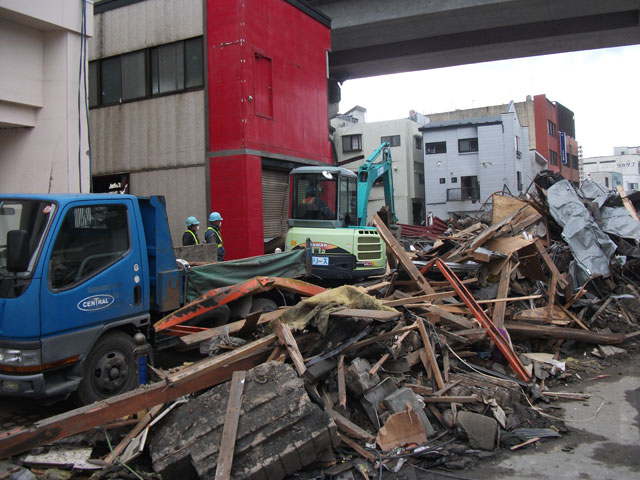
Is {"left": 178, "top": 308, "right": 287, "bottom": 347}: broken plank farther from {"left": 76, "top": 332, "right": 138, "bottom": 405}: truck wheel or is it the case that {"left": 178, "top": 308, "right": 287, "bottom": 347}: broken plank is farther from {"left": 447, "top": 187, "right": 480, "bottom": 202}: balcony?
{"left": 447, "top": 187, "right": 480, "bottom": 202}: balcony

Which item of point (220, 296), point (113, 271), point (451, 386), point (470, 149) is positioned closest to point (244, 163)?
point (220, 296)

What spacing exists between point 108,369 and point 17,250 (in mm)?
1718

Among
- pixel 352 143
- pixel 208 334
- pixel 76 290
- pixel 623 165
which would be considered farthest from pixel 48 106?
pixel 623 165

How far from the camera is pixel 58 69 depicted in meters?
10.3

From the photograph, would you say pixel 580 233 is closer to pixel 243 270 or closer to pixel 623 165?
pixel 243 270

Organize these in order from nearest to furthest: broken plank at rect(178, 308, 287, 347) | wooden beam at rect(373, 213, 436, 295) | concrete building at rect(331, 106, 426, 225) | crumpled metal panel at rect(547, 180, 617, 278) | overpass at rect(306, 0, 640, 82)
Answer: broken plank at rect(178, 308, 287, 347)
wooden beam at rect(373, 213, 436, 295)
crumpled metal panel at rect(547, 180, 617, 278)
overpass at rect(306, 0, 640, 82)
concrete building at rect(331, 106, 426, 225)

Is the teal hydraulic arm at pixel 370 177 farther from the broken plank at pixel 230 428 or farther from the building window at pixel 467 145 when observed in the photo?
the building window at pixel 467 145

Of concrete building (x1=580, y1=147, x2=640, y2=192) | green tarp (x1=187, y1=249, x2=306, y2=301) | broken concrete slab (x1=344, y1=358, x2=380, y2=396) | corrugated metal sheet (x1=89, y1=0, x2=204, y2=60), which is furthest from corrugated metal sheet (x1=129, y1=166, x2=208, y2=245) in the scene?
concrete building (x1=580, y1=147, x2=640, y2=192)

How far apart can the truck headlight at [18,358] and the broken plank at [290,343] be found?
2.52 metres

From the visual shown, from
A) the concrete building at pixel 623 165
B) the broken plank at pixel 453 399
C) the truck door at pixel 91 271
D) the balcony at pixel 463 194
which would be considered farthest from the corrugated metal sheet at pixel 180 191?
the concrete building at pixel 623 165

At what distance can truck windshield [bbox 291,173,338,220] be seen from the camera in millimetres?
12211

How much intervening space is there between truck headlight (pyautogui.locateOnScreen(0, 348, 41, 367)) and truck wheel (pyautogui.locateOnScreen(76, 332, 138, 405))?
630 millimetres

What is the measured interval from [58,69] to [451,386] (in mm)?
9841

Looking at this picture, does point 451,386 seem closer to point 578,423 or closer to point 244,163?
point 578,423
